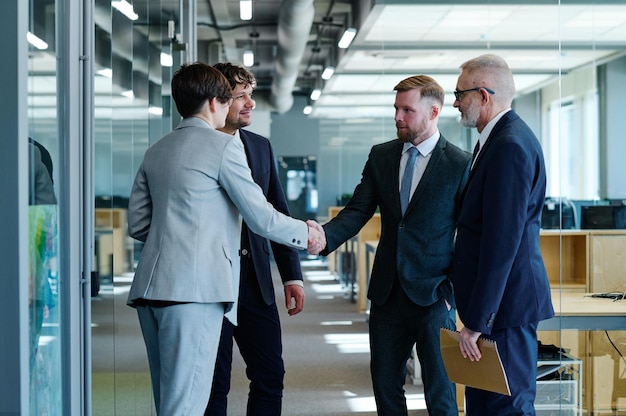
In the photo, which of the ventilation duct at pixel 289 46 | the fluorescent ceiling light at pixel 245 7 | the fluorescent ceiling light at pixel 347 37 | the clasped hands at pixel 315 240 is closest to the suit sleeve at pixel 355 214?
the clasped hands at pixel 315 240

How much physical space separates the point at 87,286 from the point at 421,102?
4.42ft

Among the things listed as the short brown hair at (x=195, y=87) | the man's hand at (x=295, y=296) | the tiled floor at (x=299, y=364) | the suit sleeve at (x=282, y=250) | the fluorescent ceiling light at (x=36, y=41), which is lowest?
the tiled floor at (x=299, y=364)

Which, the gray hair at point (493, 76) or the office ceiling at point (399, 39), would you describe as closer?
the gray hair at point (493, 76)

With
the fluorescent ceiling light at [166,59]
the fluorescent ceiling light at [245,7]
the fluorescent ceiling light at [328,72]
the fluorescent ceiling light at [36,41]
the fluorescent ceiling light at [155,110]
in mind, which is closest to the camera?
the fluorescent ceiling light at [36,41]

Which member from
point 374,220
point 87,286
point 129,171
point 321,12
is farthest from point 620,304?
point 321,12

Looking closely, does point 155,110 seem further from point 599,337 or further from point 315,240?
point 599,337

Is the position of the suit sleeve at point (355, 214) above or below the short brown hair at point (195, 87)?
below

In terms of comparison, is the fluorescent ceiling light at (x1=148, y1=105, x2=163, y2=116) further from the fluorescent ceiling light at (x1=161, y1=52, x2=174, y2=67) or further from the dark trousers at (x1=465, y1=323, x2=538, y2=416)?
the dark trousers at (x1=465, y1=323, x2=538, y2=416)

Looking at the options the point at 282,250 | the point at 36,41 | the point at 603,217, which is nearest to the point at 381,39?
the point at 603,217

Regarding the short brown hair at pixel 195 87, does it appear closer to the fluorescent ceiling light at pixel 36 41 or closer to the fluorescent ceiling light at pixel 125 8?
the fluorescent ceiling light at pixel 36 41

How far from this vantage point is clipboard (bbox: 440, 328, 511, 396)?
2.62 metres

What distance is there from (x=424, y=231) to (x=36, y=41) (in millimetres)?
1479

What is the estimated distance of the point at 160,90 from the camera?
15.6ft

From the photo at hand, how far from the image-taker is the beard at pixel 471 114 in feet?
9.29
